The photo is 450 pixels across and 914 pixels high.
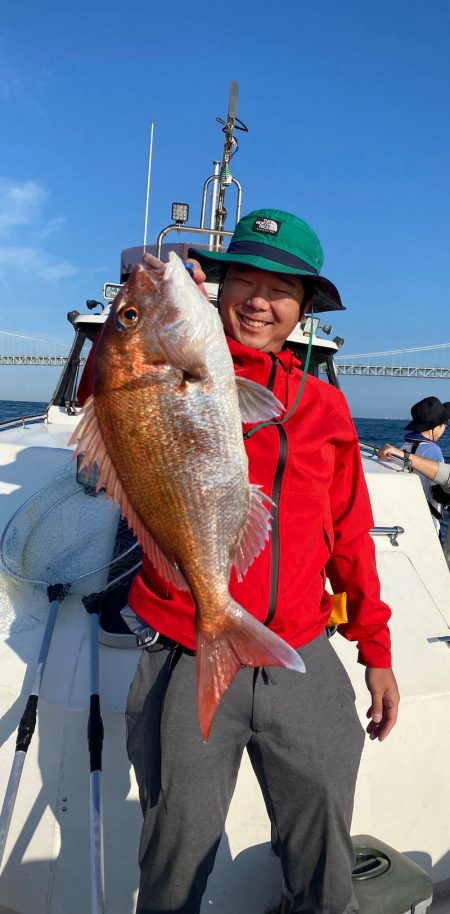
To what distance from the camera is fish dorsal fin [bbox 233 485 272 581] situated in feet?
5.71

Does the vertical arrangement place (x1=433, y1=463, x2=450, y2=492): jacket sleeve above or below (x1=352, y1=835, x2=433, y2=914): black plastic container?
above

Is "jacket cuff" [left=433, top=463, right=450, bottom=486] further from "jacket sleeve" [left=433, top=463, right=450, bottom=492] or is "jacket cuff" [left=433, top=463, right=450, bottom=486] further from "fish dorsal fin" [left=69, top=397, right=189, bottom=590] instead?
"fish dorsal fin" [left=69, top=397, right=189, bottom=590]

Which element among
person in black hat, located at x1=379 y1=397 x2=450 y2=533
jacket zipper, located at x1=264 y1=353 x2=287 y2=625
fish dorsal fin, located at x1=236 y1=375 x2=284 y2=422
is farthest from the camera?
person in black hat, located at x1=379 y1=397 x2=450 y2=533

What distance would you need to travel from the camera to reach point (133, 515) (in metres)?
1.74

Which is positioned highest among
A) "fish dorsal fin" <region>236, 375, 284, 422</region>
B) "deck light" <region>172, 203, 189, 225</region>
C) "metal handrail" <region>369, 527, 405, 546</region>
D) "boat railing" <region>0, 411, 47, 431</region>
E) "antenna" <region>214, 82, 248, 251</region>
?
"antenna" <region>214, 82, 248, 251</region>

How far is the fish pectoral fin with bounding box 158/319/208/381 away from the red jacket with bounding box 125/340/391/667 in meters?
0.43

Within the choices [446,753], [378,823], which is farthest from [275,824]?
[446,753]

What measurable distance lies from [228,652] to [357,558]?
2.34ft

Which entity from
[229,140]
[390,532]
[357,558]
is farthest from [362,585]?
[229,140]

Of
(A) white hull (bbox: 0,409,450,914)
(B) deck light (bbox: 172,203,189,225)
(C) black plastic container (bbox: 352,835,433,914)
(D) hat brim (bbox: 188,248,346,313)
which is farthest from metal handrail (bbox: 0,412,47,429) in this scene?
(C) black plastic container (bbox: 352,835,433,914)

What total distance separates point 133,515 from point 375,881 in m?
1.78

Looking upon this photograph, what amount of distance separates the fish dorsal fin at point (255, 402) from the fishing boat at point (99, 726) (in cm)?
28

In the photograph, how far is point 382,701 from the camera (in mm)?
2166

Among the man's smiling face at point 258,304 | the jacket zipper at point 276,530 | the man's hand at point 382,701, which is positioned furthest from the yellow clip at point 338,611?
the man's smiling face at point 258,304
